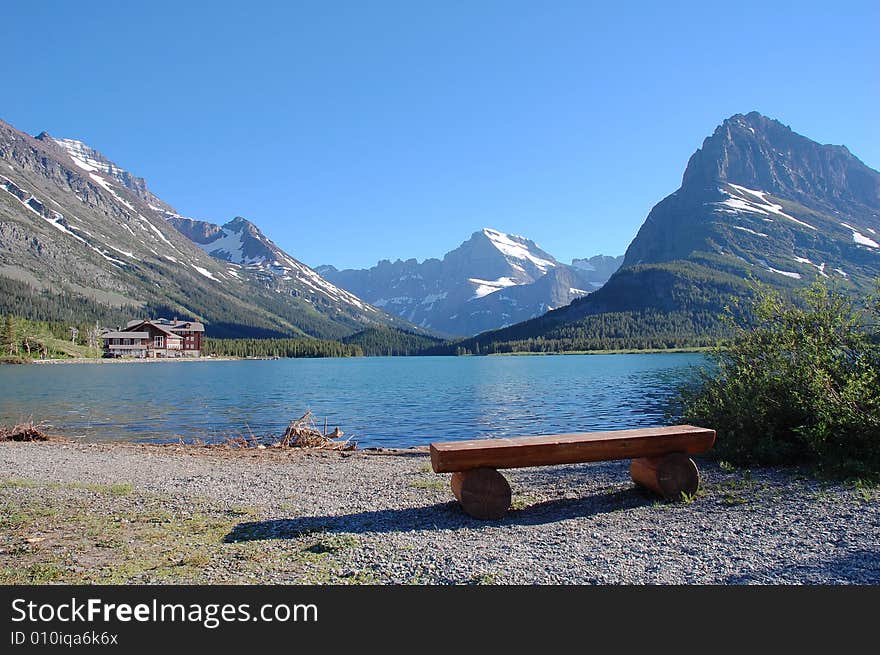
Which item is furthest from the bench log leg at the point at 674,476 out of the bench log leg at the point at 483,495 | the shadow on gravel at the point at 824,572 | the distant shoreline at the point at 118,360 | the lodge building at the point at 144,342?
the lodge building at the point at 144,342

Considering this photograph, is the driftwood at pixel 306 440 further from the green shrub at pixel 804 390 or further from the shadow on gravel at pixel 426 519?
the green shrub at pixel 804 390

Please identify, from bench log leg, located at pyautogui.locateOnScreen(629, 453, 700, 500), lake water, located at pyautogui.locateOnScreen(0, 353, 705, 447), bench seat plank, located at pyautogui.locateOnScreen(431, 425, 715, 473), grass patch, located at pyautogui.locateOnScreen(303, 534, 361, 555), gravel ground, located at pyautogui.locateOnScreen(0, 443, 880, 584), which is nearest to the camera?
gravel ground, located at pyautogui.locateOnScreen(0, 443, 880, 584)

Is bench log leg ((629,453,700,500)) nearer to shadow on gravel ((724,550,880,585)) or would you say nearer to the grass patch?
shadow on gravel ((724,550,880,585))

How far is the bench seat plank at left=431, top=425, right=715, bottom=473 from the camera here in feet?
33.2

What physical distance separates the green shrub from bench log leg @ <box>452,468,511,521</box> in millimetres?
6643

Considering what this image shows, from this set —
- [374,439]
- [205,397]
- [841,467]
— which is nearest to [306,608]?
[841,467]

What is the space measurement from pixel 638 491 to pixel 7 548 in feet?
35.3

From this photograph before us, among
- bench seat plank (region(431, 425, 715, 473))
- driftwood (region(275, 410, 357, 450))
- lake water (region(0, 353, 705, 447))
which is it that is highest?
bench seat plank (region(431, 425, 715, 473))

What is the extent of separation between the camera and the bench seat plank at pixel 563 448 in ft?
33.2

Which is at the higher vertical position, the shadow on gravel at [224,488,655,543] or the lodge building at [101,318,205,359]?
the lodge building at [101,318,205,359]

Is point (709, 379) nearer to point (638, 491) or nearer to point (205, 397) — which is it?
point (638, 491)

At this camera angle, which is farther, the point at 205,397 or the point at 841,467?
the point at 205,397

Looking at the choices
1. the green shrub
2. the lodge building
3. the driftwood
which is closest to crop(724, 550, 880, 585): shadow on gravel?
the green shrub

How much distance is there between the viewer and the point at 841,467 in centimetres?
1134
